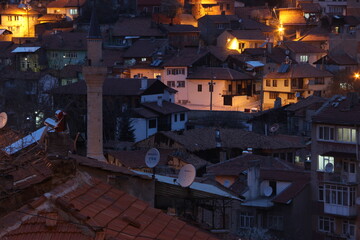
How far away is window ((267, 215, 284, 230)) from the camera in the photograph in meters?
24.8

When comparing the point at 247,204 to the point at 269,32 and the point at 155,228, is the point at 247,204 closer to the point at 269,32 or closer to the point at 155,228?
the point at 155,228

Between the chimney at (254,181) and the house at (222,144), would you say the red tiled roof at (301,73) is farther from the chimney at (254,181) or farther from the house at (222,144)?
the chimney at (254,181)

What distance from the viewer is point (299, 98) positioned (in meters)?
51.2

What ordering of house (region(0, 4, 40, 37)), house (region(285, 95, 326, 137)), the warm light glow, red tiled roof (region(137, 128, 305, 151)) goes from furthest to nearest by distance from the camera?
house (region(0, 4, 40, 37)) → the warm light glow → house (region(285, 95, 326, 137)) → red tiled roof (region(137, 128, 305, 151))

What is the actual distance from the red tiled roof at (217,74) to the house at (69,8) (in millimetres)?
17838

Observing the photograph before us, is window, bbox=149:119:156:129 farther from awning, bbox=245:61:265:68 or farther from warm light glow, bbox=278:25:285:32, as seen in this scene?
warm light glow, bbox=278:25:285:32

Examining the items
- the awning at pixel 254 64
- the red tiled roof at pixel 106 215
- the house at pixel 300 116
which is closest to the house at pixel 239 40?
the awning at pixel 254 64

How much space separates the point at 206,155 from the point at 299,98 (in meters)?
17.5

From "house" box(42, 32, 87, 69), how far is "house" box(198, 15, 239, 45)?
799 centimetres

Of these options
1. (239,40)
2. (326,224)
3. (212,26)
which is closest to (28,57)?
(239,40)

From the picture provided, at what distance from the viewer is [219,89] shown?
5147cm

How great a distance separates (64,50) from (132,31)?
470 cm

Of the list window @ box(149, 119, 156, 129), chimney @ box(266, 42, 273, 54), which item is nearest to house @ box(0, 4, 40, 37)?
chimney @ box(266, 42, 273, 54)

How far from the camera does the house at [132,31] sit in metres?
61.0
